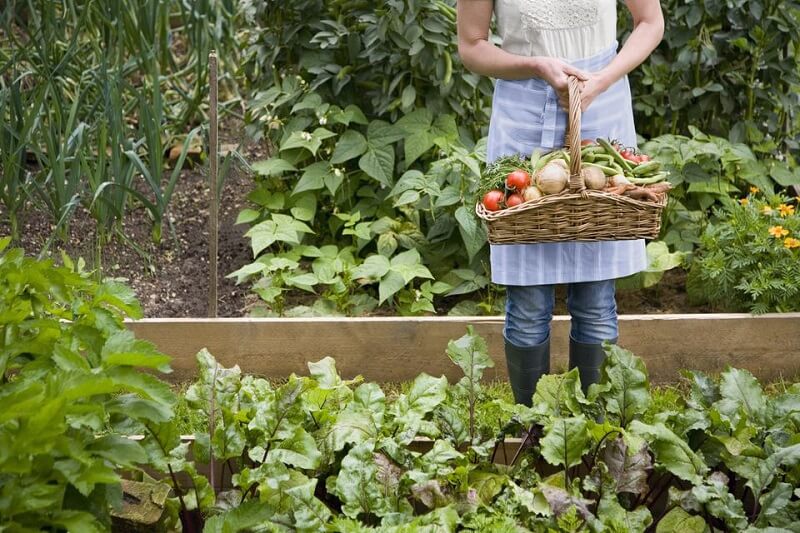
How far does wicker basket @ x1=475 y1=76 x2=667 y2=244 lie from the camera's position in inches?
95.1

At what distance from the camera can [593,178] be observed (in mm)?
2471

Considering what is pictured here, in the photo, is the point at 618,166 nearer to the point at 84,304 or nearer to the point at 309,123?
the point at 84,304

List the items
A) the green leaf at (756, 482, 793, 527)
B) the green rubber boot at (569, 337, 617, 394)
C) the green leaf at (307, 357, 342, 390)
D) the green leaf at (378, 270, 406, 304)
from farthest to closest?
the green leaf at (378, 270, 406, 304)
the green rubber boot at (569, 337, 617, 394)
the green leaf at (307, 357, 342, 390)
the green leaf at (756, 482, 793, 527)

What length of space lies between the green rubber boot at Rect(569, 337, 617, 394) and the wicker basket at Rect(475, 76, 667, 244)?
453 millimetres

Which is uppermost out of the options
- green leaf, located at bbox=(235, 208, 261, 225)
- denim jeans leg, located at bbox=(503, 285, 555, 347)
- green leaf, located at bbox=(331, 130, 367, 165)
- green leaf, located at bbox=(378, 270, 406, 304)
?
green leaf, located at bbox=(331, 130, 367, 165)

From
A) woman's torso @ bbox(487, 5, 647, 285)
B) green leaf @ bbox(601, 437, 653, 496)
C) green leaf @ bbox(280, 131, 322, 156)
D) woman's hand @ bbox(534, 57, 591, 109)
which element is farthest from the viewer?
green leaf @ bbox(280, 131, 322, 156)

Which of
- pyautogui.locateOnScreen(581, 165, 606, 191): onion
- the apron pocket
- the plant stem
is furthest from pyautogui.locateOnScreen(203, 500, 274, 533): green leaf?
the apron pocket

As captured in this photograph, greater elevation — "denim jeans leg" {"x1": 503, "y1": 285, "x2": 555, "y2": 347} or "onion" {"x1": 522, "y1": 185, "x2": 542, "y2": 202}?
"onion" {"x1": 522, "y1": 185, "x2": 542, "y2": 202}

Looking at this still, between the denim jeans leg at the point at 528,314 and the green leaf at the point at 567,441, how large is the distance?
0.48 metres

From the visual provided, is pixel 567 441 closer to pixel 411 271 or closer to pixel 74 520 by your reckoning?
pixel 74 520

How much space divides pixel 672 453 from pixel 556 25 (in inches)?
42.6

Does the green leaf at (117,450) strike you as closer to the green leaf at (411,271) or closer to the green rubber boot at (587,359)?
the green rubber boot at (587,359)

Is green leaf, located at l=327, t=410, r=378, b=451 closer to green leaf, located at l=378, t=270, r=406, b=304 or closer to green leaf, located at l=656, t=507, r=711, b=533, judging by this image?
green leaf, located at l=656, t=507, r=711, b=533

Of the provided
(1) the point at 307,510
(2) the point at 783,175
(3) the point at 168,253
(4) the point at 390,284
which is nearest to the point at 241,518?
(1) the point at 307,510
